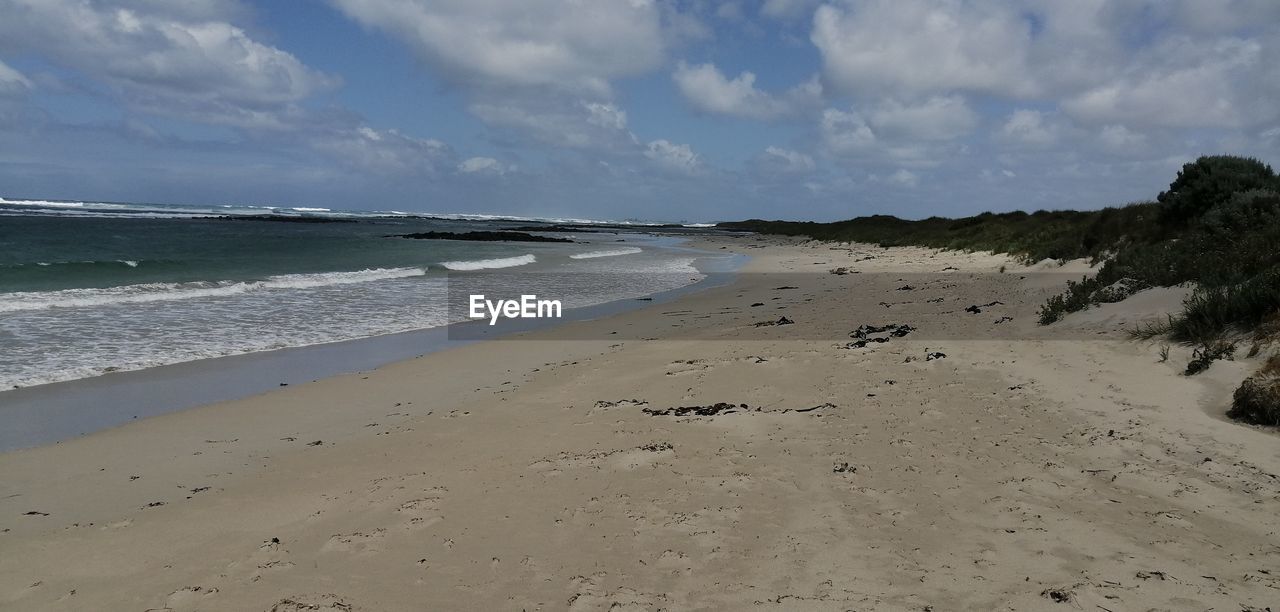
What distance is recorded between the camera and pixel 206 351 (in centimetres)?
1105

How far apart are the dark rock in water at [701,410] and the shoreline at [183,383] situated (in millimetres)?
5103

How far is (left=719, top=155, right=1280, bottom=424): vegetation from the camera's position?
692 cm

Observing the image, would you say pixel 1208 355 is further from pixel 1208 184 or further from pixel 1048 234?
pixel 1048 234

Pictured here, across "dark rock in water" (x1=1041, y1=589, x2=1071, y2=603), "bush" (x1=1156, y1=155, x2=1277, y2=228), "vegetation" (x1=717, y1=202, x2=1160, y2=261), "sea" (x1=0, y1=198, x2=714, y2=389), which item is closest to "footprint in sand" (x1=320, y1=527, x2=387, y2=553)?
"dark rock in water" (x1=1041, y1=589, x2=1071, y2=603)

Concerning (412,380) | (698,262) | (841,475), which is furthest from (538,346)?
(698,262)

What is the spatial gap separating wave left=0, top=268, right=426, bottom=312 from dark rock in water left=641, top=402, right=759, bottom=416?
50.2 feet

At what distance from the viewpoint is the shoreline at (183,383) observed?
7.13m

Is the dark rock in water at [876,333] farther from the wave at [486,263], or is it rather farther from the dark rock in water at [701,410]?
the wave at [486,263]

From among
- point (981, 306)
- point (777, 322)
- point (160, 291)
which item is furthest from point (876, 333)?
point (160, 291)

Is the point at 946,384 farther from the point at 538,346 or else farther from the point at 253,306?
the point at 253,306

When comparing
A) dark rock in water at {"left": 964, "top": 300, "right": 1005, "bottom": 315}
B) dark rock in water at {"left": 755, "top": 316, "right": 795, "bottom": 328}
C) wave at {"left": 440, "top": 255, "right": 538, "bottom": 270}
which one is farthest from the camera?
wave at {"left": 440, "top": 255, "right": 538, "bottom": 270}

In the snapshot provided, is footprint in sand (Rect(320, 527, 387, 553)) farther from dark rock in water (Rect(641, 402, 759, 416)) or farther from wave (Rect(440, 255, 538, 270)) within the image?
wave (Rect(440, 255, 538, 270))

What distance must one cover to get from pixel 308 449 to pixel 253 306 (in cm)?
1209

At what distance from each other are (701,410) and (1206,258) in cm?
761
